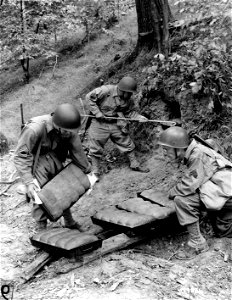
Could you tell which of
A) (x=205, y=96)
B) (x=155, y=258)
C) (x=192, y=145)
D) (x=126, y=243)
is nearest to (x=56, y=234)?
(x=126, y=243)

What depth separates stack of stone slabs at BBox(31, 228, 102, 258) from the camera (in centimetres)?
482

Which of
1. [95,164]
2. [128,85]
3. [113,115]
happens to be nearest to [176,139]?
[128,85]

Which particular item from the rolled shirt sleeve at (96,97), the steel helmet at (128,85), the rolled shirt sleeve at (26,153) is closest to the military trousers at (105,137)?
the rolled shirt sleeve at (96,97)

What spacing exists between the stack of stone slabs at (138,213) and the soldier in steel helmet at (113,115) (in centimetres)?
182

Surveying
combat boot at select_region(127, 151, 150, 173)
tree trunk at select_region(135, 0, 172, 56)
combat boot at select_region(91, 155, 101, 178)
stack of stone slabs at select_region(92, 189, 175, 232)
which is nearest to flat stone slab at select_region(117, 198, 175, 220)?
stack of stone slabs at select_region(92, 189, 175, 232)

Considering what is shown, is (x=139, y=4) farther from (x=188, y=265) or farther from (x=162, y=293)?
(x=162, y=293)

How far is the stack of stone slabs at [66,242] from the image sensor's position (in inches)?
190

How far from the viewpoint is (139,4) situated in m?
8.91

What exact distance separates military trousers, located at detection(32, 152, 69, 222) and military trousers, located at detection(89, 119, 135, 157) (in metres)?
2.11

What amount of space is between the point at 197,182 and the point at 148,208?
3.00 ft

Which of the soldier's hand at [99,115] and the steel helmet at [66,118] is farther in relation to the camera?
the soldier's hand at [99,115]

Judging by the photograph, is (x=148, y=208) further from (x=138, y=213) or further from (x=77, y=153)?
(x=77, y=153)

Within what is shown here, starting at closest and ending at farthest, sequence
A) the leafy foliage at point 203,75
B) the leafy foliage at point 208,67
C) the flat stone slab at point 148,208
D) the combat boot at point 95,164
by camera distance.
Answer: the flat stone slab at point 148,208, the leafy foliage at point 203,75, the leafy foliage at point 208,67, the combat boot at point 95,164

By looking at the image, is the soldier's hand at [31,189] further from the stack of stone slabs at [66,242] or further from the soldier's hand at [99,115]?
the soldier's hand at [99,115]
